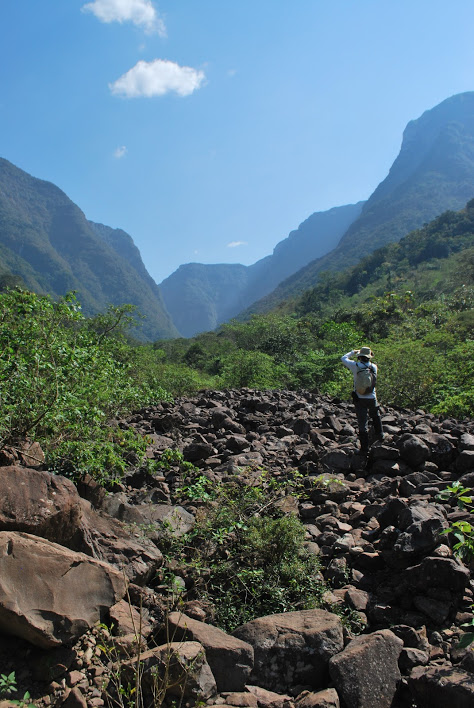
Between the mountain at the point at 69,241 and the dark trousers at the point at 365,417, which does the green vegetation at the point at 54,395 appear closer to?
the dark trousers at the point at 365,417

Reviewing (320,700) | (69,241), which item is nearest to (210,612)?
(320,700)

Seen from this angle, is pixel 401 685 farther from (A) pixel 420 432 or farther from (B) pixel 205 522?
(A) pixel 420 432

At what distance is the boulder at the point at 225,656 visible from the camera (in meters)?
2.61

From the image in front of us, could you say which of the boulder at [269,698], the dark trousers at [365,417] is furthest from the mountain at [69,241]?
the boulder at [269,698]

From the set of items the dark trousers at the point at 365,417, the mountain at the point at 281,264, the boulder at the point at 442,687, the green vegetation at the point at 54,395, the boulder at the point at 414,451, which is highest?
the mountain at the point at 281,264

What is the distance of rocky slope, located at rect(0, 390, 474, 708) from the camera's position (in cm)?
251

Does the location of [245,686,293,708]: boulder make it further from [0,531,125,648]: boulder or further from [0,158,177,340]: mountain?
[0,158,177,340]: mountain

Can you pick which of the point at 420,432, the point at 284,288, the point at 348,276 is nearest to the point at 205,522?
the point at 420,432

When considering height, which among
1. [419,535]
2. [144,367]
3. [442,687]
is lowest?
[442,687]

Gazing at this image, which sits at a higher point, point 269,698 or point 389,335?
point 389,335

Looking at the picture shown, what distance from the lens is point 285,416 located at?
8.77 meters

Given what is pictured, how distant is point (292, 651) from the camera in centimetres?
277

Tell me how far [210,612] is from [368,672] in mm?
1126

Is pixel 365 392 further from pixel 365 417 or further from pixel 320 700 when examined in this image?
pixel 320 700
